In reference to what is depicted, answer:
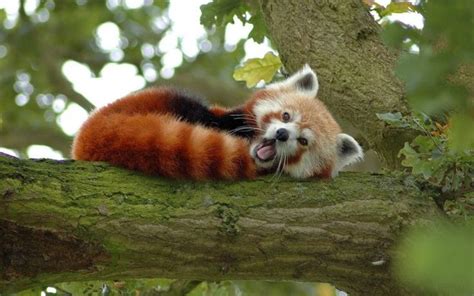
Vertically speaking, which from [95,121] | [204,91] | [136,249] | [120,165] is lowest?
[136,249]

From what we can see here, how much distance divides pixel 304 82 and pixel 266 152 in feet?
2.06

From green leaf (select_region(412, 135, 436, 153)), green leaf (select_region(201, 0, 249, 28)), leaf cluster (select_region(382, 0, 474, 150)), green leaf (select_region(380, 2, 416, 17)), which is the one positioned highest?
green leaf (select_region(201, 0, 249, 28))

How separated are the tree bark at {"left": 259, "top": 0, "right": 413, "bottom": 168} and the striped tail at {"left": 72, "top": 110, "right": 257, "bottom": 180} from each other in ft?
2.71

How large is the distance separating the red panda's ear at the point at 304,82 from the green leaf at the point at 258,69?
360 mm

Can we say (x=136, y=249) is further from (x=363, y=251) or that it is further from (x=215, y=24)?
(x=215, y=24)

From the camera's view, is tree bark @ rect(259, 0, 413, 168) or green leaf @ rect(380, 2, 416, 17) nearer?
tree bark @ rect(259, 0, 413, 168)

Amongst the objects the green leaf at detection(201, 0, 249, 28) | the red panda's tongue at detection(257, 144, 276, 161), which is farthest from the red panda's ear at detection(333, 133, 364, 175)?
the green leaf at detection(201, 0, 249, 28)

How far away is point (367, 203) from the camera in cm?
273

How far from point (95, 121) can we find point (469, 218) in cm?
168

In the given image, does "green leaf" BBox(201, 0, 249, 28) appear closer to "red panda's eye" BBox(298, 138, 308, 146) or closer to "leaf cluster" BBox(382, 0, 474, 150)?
"red panda's eye" BBox(298, 138, 308, 146)

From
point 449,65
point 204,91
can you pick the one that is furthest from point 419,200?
point 204,91

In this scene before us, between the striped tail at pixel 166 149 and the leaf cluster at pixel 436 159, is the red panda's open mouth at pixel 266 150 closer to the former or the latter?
the striped tail at pixel 166 149

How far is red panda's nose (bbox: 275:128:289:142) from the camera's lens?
3604 millimetres

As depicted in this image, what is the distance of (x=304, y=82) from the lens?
3809 mm
